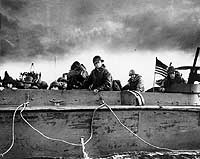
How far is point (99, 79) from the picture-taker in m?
4.47

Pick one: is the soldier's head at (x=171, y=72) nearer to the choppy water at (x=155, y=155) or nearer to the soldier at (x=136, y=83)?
the soldier at (x=136, y=83)

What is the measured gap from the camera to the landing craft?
10.3ft

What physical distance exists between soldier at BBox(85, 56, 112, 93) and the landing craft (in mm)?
290

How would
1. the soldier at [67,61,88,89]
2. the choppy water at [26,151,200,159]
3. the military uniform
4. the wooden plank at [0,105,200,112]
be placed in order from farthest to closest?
1. the military uniform
2. the soldier at [67,61,88,89]
3. the choppy water at [26,151,200,159]
4. the wooden plank at [0,105,200,112]

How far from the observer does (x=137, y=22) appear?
10.1 metres

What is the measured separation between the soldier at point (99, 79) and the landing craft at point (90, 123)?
0.29 m

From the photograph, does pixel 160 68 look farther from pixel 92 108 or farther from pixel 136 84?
pixel 92 108

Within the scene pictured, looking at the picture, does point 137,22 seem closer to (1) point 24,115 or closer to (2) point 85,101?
(2) point 85,101

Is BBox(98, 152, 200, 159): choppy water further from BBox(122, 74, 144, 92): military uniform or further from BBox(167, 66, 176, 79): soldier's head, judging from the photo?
BBox(167, 66, 176, 79): soldier's head

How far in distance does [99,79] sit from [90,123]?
129cm

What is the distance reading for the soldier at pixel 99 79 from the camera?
4.18m

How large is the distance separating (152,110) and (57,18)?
7462 millimetres

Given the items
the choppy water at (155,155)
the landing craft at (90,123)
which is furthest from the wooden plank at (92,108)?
the choppy water at (155,155)

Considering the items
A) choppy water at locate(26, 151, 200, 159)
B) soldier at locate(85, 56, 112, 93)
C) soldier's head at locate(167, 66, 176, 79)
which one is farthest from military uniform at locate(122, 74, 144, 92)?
choppy water at locate(26, 151, 200, 159)
